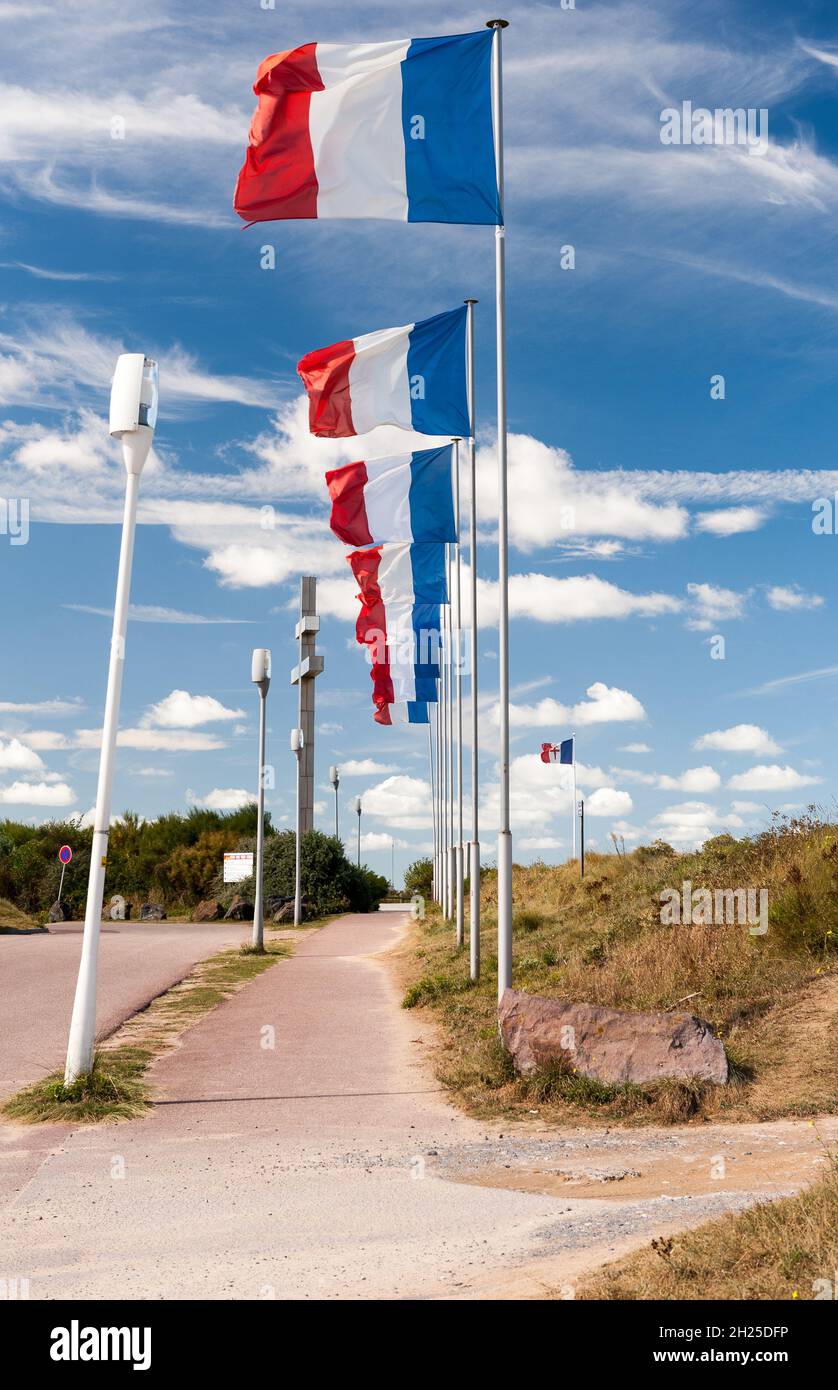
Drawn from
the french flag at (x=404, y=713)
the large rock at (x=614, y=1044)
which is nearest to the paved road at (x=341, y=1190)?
→ the large rock at (x=614, y=1044)

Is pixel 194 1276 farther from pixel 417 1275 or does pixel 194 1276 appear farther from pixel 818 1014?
pixel 818 1014

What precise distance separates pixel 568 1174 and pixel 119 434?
24.6 feet

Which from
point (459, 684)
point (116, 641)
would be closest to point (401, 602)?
point (459, 684)

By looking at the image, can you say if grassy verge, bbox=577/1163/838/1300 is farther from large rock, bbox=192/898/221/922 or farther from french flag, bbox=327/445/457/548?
large rock, bbox=192/898/221/922

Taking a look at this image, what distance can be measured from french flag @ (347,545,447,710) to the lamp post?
11147mm

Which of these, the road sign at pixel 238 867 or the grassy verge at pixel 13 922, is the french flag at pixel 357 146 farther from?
the road sign at pixel 238 867

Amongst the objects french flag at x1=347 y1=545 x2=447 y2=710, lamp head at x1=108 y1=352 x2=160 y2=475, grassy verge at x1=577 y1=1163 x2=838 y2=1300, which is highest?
french flag at x1=347 y1=545 x2=447 y2=710

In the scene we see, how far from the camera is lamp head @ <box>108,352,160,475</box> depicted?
36.3 ft

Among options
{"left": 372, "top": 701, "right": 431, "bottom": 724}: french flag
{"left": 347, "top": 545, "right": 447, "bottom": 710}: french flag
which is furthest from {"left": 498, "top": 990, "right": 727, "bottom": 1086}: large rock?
{"left": 372, "top": 701, "right": 431, "bottom": 724}: french flag

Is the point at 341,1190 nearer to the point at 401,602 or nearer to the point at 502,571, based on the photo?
the point at 502,571

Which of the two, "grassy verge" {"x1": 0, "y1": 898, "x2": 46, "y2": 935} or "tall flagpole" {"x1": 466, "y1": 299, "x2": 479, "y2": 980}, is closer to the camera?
"tall flagpole" {"x1": 466, "y1": 299, "x2": 479, "y2": 980}

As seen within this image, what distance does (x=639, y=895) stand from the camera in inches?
782

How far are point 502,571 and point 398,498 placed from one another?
599 cm
